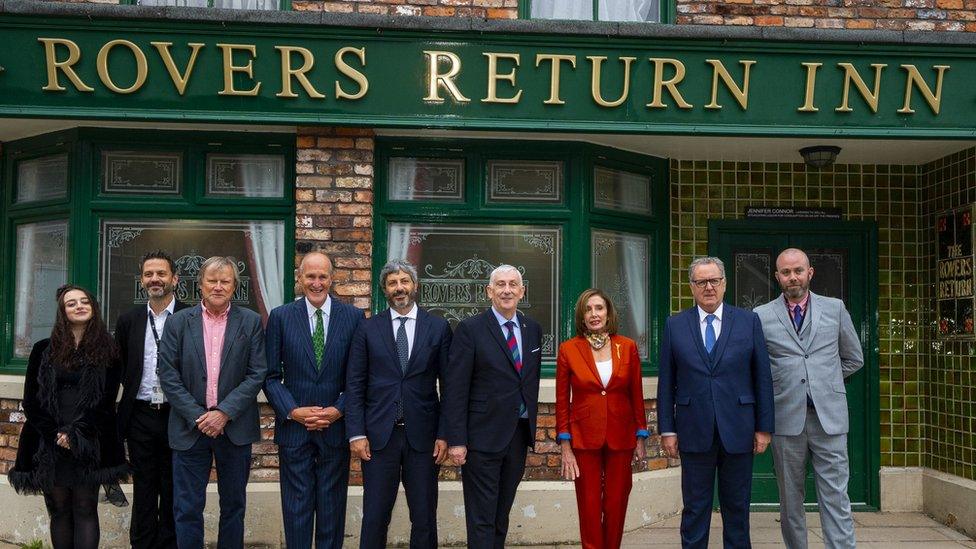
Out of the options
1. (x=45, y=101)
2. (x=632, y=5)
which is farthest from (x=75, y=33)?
(x=632, y=5)

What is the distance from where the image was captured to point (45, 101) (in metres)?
5.86

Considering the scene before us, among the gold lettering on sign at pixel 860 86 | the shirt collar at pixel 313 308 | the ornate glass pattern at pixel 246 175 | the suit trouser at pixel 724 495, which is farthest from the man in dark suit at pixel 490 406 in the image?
the gold lettering on sign at pixel 860 86

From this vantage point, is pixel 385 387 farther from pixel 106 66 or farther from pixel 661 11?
pixel 661 11

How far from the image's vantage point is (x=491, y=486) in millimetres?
4777

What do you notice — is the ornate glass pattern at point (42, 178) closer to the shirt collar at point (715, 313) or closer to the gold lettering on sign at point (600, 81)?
the gold lettering on sign at point (600, 81)

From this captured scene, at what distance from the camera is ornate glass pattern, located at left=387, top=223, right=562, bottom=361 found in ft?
20.9

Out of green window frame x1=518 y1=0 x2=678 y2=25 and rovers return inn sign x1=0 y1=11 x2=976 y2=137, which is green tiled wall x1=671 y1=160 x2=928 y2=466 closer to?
rovers return inn sign x1=0 y1=11 x2=976 y2=137

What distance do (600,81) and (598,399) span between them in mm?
2389

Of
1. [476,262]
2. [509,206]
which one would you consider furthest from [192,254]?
[509,206]

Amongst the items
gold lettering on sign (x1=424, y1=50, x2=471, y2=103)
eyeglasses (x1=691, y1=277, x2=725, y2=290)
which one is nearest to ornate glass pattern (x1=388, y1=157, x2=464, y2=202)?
gold lettering on sign (x1=424, y1=50, x2=471, y2=103)

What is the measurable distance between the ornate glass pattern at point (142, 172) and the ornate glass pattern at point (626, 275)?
3078 millimetres

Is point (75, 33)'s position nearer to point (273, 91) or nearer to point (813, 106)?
point (273, 91)

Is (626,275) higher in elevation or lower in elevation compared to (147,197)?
lower

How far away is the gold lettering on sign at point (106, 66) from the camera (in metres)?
5.84
